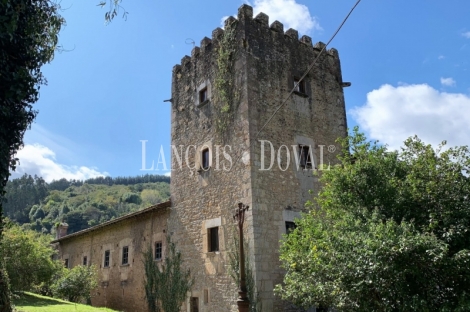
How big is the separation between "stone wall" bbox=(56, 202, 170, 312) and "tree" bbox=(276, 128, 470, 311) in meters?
7.89

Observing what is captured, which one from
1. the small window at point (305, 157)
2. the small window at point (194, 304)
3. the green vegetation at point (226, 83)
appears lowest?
the small window at point (194, 304)

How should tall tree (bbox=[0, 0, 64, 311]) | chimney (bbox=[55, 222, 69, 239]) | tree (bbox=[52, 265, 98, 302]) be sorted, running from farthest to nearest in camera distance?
chimney (bbox=[55, 222, 69, 239]) → tree (bbox=[52, 265, 98, 302]) → tall tree (bbox=[0, 0, 64, 311])

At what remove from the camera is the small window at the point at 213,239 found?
13.4 metres

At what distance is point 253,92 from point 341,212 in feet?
18.0

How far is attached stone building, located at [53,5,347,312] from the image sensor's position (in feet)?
40.5

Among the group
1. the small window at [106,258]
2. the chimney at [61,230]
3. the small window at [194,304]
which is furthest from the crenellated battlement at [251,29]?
the chimney at [61,230]

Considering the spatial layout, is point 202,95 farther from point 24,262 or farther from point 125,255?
point 24,262

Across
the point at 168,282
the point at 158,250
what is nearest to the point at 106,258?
the point at 158,250

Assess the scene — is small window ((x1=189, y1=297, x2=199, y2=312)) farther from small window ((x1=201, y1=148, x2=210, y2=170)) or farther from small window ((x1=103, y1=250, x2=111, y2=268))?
small window ((x1=103, y1=250, x2=111, y2=268))

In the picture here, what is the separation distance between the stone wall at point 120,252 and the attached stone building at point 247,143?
88cm

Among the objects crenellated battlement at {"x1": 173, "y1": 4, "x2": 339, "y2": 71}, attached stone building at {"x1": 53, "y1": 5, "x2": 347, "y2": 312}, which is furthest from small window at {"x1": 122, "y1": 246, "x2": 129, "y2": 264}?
crenellated battlement at {"x1": 173, "y1": 4, "x2": 339, "y2": 71}

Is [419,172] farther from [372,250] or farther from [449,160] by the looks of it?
[372,250]

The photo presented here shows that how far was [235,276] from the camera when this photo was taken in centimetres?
1180

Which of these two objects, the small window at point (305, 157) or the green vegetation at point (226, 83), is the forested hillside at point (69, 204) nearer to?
the green vegetation at point (226, 83)
